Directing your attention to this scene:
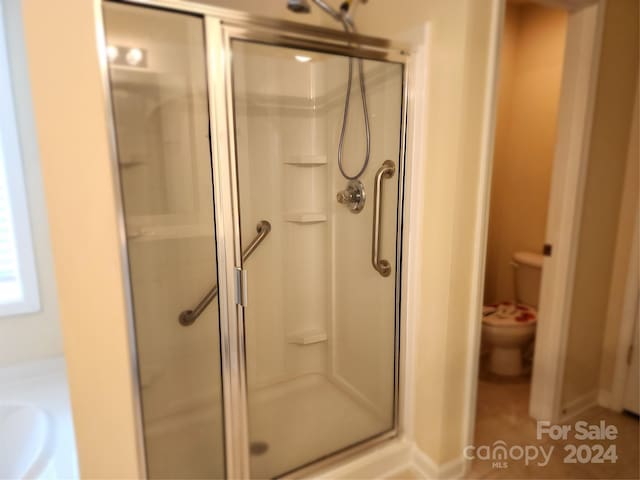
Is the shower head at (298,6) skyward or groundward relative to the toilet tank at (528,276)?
skyward

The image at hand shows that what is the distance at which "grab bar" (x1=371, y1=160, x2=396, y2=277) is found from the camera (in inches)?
66.0

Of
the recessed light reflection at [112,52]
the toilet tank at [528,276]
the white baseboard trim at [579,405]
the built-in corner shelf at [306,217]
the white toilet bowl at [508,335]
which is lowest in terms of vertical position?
the white baseboard trim at [579,405]

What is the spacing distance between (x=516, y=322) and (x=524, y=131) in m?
1.40

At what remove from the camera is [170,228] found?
1336 mm

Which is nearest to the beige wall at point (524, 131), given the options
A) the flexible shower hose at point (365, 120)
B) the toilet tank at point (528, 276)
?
the toilet tank at point (528, 276)

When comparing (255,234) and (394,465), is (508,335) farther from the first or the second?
(255,234)

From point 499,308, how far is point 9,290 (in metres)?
2.84

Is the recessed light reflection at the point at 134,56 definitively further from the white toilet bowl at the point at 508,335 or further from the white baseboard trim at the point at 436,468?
the white toilet bowl at the point at 508,335

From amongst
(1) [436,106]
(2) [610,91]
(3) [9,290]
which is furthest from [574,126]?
(3) [9,290]

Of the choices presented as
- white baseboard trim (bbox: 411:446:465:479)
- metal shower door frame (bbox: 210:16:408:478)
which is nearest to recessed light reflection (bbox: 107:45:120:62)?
metal shower door frame (bbox: 210:16:408:478)

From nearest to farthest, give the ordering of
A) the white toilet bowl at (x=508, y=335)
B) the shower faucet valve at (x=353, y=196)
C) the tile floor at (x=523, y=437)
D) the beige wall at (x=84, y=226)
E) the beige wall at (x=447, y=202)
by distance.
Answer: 1. the beige wall at (x=84, y=226)
2. the beige wall at (x=447, y=202)
3. the tile floor at (x=523, y=437)
4. the shower faucet valve at (x=353, y=196)
5. the white toilet bowl at (x=508, y=335)

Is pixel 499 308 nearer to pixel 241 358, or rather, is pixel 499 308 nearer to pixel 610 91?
pixel 610 91

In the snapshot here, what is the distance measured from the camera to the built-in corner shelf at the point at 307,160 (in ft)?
6.61

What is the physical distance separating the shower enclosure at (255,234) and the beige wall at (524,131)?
1548 mm
